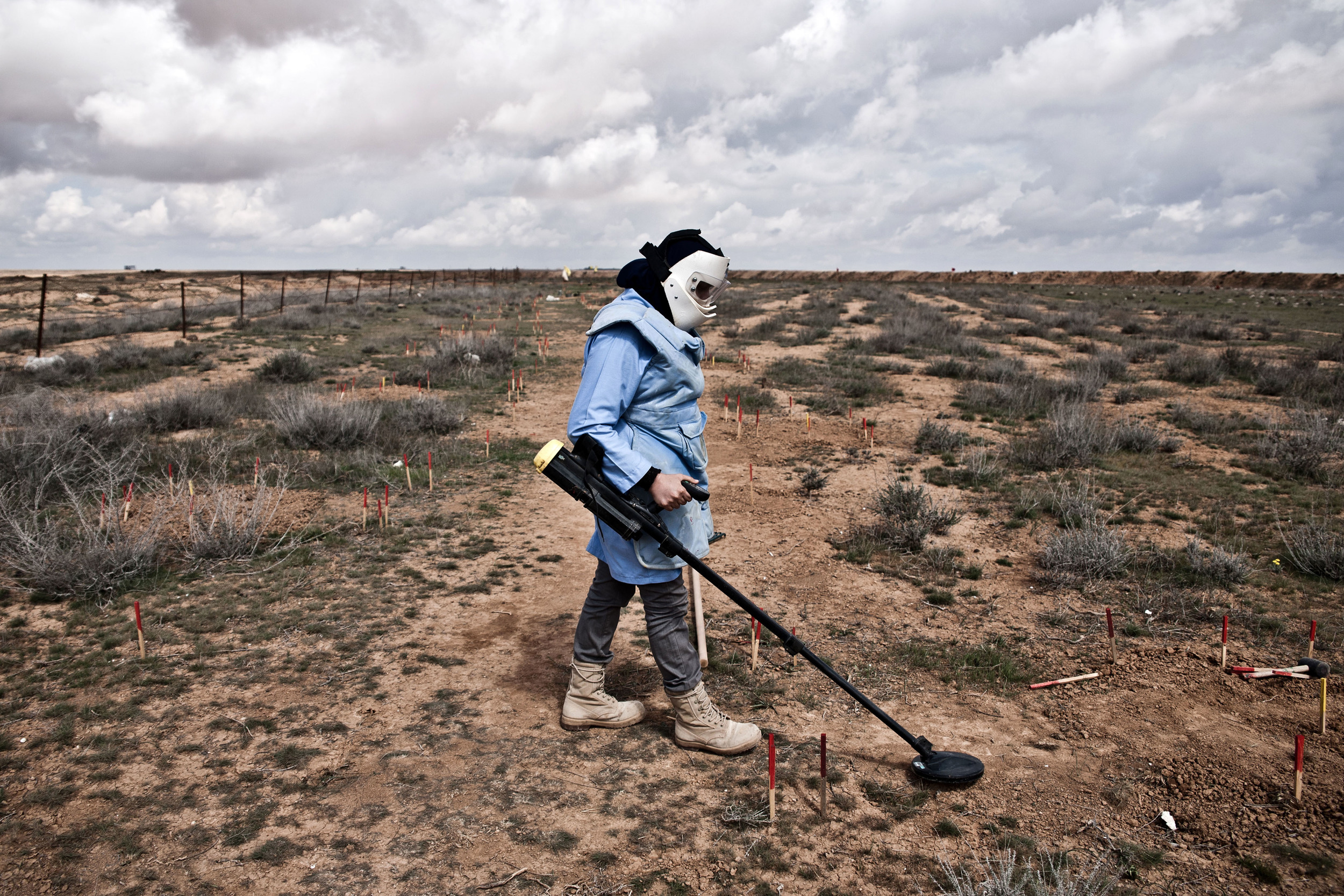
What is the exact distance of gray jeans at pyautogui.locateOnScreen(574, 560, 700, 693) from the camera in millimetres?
3139

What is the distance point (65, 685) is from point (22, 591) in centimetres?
149

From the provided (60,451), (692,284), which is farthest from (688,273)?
(60,451)

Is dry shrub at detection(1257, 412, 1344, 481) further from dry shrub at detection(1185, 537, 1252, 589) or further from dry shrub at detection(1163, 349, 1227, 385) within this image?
dry shrub at detection(1163, 349, 1227, 385)

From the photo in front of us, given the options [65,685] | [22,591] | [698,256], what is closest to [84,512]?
[22,591]

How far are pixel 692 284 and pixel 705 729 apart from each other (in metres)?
1.93

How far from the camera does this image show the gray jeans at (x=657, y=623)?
10.3 feet

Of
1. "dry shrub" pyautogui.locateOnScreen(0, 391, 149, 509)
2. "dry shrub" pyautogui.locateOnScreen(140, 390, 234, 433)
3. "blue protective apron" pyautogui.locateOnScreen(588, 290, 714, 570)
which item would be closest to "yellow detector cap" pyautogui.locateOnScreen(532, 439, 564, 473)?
"blue protective apron" pyautogui.locateOnScreen(588, 290, 714, 570)

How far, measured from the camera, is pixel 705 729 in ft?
10.6

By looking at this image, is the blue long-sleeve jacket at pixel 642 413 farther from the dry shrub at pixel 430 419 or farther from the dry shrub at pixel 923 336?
the dry shrub at pixel 923 336

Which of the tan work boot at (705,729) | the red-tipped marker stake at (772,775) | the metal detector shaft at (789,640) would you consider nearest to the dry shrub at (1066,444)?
the metal detector shaft at (789,640)

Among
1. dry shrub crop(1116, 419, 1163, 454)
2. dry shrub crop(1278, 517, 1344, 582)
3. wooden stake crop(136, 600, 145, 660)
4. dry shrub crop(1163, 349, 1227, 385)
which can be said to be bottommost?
wooden stake crop(136, 600, 145, 660)

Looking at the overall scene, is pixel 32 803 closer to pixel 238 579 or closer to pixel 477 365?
pixel 238 579

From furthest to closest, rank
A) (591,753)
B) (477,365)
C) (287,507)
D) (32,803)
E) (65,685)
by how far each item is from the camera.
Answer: (477,365)
(287,507)
(65,685)
(591,753)
(32,803)

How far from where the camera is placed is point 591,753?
3.29 meters
